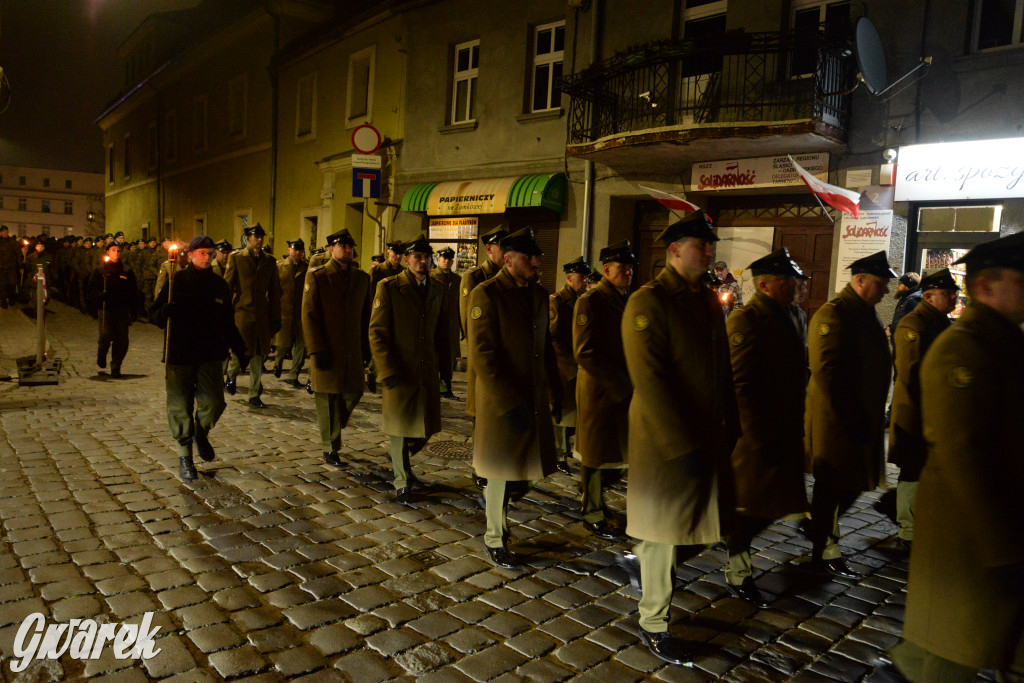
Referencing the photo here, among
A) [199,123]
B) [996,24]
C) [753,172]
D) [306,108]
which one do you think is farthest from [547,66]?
[199,123]

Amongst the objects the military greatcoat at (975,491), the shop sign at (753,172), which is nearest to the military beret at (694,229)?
the military greatcoat at (975,491)

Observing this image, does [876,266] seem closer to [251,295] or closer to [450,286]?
[450,286]

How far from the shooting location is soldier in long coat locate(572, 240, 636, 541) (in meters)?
5.02

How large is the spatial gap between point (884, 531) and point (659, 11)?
11.0 metres

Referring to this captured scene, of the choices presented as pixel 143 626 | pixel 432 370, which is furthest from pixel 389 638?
pixel 432 370

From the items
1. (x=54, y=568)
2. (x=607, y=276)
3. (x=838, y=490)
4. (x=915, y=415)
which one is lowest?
(x=54, y=568)

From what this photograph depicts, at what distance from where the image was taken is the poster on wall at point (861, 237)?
11.0 metres

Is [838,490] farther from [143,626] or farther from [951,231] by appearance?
[951,231]

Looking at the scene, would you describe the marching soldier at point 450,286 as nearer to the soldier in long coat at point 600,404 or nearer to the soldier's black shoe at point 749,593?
the soldier in long coat at point 600,404

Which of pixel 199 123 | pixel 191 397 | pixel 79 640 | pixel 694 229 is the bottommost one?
pixel 79 640

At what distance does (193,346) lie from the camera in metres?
6.13

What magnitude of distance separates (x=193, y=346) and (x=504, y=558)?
11.1ft

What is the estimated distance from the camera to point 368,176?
44.5 feet

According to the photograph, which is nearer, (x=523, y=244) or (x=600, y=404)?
(x=523, y=244)
